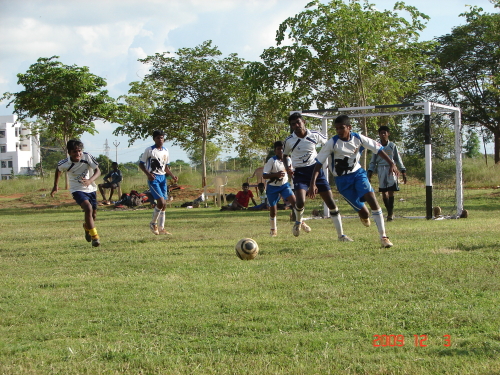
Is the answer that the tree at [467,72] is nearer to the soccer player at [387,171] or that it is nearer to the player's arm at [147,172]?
the soccer player at [387,171]

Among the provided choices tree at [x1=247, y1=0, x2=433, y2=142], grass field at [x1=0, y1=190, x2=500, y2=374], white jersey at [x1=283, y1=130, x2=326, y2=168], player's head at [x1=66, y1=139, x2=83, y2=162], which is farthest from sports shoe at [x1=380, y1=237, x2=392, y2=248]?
tree at [x1=247, y1=0, x2=433, y2=142]

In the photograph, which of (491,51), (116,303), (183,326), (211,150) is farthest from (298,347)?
(211,150)

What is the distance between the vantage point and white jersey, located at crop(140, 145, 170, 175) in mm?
11422

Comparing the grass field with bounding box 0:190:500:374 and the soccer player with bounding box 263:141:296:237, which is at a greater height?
the soccer player with bounding box 263:141:296:237

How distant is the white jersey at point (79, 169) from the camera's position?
10242 mm

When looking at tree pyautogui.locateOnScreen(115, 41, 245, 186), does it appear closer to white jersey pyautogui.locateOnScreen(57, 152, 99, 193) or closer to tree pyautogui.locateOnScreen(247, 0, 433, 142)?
tree pyautogui.locateOnScreen(247, 0, 433, 142)

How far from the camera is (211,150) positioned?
4569 centimetres

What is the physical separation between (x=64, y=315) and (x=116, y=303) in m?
0.51

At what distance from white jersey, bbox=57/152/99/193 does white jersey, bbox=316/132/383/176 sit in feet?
13.4

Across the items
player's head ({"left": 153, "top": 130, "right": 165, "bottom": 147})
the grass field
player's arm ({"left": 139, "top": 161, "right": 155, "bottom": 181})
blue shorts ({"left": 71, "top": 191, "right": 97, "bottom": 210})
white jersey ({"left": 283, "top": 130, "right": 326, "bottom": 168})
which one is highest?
player's head ({"left": 153, "top": 130, "right": 165, "bottom": 147})

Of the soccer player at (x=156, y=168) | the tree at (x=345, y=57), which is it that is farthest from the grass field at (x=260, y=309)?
the tree at (x=345, y=57)

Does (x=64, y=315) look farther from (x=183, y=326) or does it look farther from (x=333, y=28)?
(x=333, y=28)

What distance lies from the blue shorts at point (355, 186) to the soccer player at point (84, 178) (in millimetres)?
4195

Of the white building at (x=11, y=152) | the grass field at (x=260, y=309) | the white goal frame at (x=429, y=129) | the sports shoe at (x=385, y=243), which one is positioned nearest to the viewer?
the grass field at (x=260, y=309)
